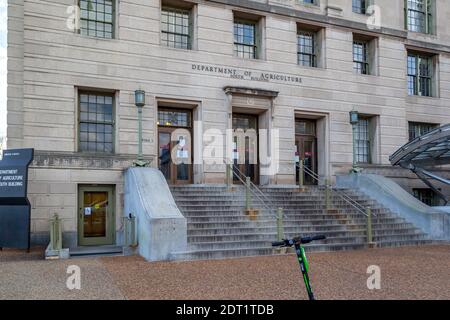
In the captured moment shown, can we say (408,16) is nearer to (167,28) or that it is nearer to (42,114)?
(167,28)

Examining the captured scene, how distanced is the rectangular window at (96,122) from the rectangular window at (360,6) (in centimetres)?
1180

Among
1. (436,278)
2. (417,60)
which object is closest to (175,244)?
(436,278)

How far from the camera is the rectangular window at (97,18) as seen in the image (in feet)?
51.8

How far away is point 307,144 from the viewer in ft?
64.1

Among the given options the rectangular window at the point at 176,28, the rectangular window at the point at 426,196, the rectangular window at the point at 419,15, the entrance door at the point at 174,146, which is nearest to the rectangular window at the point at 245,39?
the rectangular window at the point at 176,28

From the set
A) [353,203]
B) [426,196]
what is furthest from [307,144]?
[426,196]

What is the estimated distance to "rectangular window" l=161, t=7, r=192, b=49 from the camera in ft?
56.2

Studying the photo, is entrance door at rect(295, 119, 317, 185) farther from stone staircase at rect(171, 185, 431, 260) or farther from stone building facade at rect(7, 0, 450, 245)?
stone staircase at rect(171, 185, 431, 260)

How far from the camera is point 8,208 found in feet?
42.3

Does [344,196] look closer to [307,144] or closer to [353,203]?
[353,203]

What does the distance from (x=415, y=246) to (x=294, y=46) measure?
9.20 m

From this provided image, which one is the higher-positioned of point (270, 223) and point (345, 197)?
point (345, 197)

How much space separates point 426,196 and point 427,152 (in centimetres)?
565

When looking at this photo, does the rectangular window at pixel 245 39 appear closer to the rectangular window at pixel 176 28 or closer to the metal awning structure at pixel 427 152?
the rectangular window at pixel 176 28
